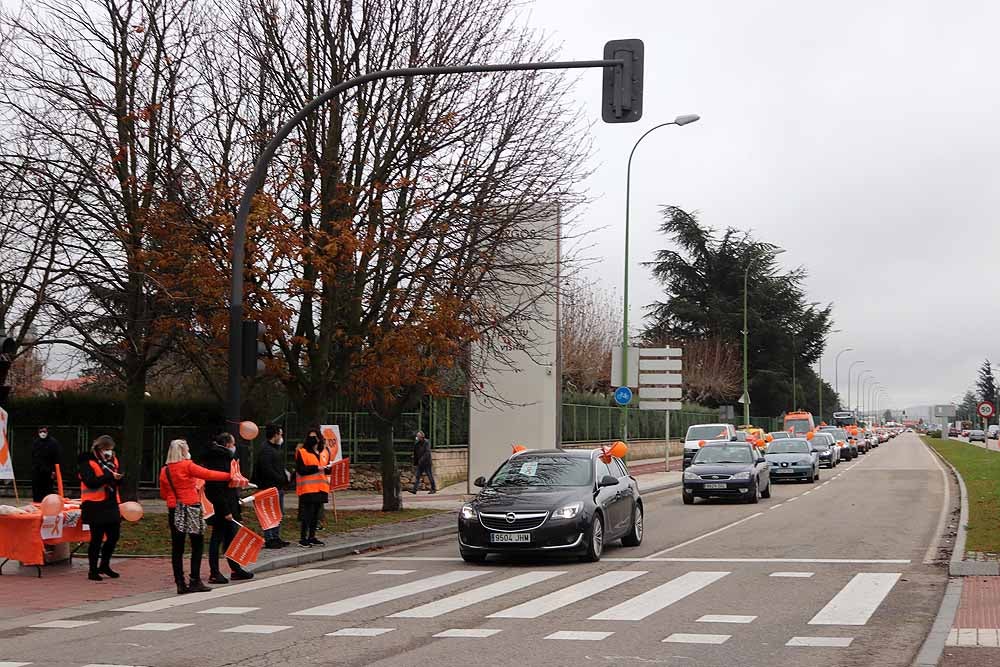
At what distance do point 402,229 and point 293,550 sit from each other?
6.20 m

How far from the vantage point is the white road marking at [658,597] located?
1117cm

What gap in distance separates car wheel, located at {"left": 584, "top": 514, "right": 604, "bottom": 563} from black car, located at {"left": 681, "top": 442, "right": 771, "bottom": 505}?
12.0m

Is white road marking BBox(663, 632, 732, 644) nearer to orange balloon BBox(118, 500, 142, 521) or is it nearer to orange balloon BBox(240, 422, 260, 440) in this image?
orange balloon BBox(118, 500, 142, 521)

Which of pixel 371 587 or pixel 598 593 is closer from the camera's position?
pixel 598 593

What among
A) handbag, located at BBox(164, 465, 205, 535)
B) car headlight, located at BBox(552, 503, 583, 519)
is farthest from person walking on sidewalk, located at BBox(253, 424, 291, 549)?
car headlight, located at BBox(552, 503, 583, 519)

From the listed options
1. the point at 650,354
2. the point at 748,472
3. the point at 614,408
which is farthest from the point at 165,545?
the point at 614,408

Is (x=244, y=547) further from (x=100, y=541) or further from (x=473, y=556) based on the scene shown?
(x=473, y=556)

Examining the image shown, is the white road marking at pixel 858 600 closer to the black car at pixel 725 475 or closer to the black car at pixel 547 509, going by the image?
the black car at pixel 547 509

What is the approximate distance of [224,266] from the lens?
65.1 ft

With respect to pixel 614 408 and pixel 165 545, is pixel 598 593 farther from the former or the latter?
pixel 614 408

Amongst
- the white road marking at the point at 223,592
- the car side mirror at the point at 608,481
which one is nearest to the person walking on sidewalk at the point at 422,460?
the car side mirror at the point at 608,481

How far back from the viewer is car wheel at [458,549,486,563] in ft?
52.4

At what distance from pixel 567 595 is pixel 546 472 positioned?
4238 mm

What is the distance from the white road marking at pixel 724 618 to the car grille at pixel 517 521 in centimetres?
461
